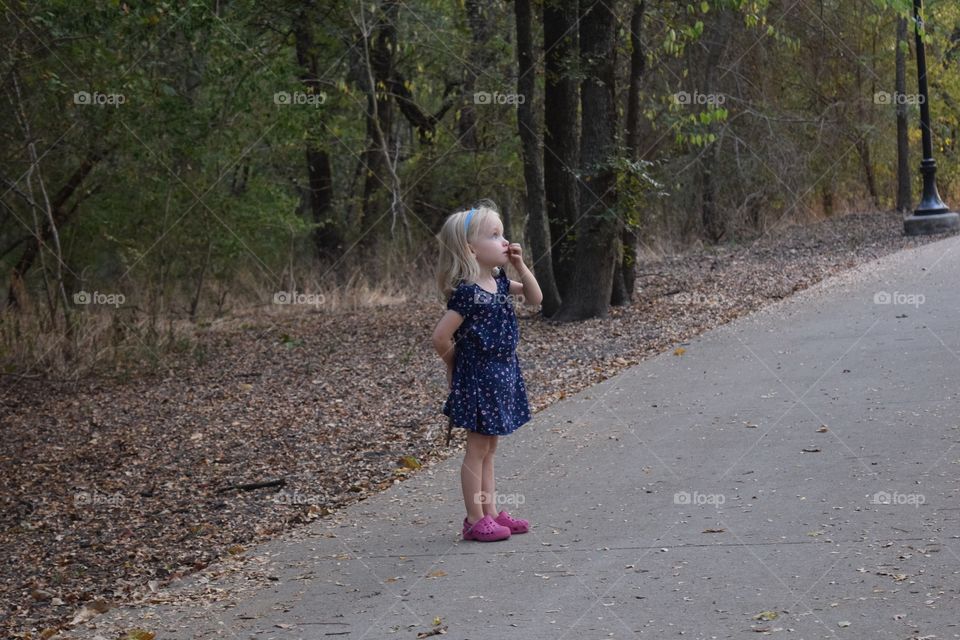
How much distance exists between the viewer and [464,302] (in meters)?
5.89

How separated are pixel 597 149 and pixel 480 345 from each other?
6505mm

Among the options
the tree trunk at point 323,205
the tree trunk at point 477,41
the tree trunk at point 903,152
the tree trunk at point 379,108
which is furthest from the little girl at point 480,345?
the tree trunk at point 903,152

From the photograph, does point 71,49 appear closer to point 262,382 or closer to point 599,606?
point 262,382

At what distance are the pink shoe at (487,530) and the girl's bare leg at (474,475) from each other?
0.06 m

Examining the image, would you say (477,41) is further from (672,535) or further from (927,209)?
(672,535)

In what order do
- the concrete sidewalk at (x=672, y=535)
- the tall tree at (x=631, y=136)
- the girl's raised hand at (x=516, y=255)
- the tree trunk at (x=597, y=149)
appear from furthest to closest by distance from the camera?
the tall tree at (x=631, y=136) → the tree trunk at (x=597, y=149) → the girl's raised hand at (x=516, y=255) → the concrete sidewalk at (x=672, y=535)

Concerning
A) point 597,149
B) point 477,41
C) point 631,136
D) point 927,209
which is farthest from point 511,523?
point 927,209

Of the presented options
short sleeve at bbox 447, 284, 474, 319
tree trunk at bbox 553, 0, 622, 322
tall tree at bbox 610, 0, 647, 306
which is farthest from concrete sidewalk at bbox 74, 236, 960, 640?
tall tree at bbox 610, 0, 647, 306

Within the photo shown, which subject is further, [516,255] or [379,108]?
[379,108]

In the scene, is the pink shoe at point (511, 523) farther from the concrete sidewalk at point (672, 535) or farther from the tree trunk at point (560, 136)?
the tree trunk at point (560, 136)

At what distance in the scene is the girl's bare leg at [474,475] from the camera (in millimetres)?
5945

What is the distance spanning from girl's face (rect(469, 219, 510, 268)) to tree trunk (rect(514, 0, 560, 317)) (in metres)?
7.09

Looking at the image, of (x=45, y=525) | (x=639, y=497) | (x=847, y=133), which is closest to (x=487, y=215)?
(x=639, y=497)

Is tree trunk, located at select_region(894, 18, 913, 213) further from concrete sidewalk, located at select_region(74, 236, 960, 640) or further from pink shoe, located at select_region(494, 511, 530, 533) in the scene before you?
pink shoe, located at select_region(494, 511, 530, 533)
